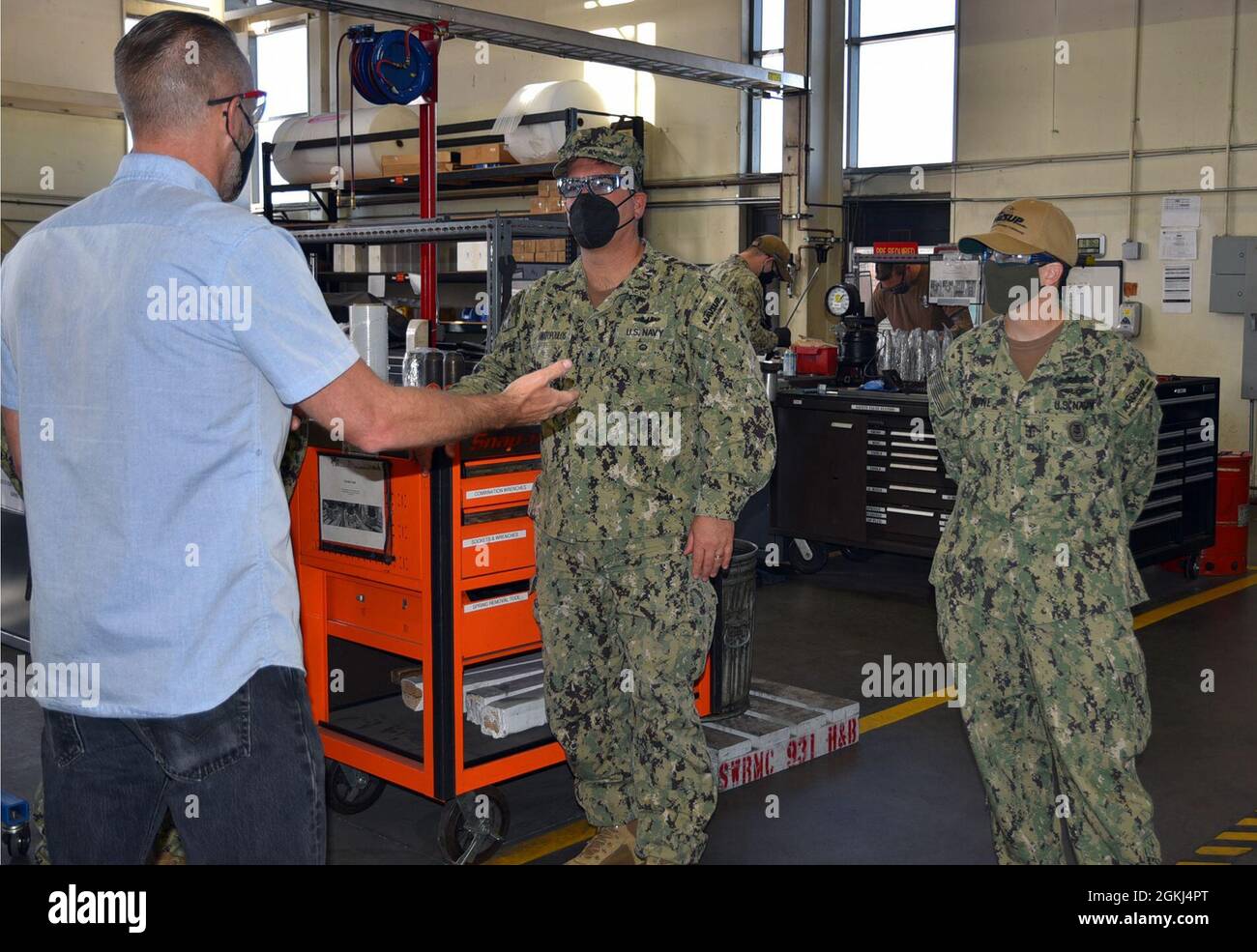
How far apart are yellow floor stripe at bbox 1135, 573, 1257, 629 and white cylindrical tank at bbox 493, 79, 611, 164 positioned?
5.67m

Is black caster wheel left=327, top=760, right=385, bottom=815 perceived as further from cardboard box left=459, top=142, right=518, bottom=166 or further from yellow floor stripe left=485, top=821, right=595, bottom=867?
cardboard box left=459, top=142, right=518, bottom=166

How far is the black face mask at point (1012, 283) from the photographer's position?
2.89m

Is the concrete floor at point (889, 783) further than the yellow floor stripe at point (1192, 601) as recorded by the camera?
No

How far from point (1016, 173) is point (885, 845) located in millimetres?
8065

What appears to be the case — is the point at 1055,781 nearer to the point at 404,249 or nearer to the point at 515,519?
the point at 515,519

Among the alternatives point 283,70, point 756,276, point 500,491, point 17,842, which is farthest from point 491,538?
point 283,70

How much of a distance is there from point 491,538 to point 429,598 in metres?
0.26

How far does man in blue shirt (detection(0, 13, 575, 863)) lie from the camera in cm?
161

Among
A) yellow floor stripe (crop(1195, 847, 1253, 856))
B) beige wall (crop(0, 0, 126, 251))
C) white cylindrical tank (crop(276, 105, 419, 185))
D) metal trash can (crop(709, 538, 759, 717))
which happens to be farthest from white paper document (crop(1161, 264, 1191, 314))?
beige wall (crop(0, 0, 126, 251))

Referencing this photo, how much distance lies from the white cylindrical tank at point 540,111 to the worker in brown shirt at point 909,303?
330 cm

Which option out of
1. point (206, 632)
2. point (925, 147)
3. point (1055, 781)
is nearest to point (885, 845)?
point (1055, 781)

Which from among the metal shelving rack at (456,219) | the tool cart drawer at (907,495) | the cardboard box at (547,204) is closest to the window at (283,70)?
the metal shelving rack at (456,219)

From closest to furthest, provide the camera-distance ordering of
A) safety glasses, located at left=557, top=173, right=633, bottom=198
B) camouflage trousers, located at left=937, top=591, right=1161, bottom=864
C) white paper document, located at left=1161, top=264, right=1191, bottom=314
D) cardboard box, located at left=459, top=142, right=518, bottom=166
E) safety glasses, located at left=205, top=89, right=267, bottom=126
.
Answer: safety glasses, located at left=205, top=89, right=267, bottom=126 < camouflage trousers, located at left=937, top=591, right=1161, bottom=864 < safety glasses, located at left=557, top=173, right=633, bottom=198 < white paper document, located at left=1161, top=264, right=1191, bottom=314 < cardboard box, located at left=459, top=142, right=518, bottom=166

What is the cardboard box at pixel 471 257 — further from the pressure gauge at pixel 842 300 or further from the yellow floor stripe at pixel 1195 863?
the yellow floor stripe at pixel 1195 863
